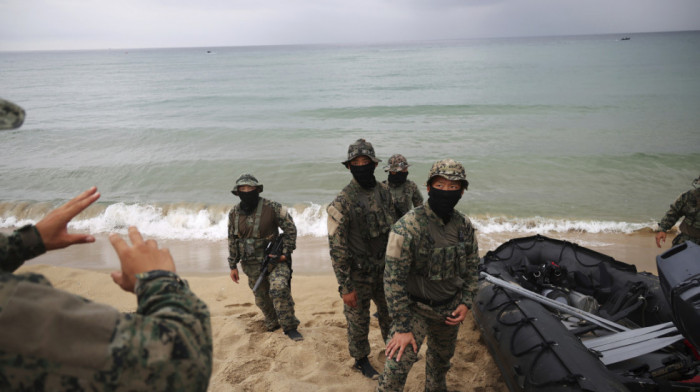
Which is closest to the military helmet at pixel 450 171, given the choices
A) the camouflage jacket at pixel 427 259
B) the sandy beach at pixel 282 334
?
the camouflage jacket at pixel 427 259

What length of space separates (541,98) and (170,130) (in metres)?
22.6

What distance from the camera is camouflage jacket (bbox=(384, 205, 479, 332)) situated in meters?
2.78

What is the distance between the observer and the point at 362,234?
3.74 meters

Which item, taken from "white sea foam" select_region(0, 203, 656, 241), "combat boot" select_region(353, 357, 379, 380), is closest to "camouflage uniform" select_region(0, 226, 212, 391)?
"combat boot" select_region(353, 357, 379, 380)

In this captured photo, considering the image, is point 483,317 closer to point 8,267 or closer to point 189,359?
point 189,359

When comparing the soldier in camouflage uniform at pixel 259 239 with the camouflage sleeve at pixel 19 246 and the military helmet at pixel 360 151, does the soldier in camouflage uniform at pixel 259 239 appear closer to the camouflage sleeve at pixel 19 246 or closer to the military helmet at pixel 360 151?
the military helmet at pixel 360 151

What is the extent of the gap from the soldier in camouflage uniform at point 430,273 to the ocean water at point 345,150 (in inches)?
241

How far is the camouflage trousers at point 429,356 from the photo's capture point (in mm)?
2779

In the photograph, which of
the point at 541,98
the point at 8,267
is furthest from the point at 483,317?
the point at 541,98

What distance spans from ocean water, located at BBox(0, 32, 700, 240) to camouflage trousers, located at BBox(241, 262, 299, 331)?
4.34 meters

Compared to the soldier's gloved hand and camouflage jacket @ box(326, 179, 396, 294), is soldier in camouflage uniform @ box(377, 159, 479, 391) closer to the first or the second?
camouflage jacket @ box(326, 179, 396, 294)

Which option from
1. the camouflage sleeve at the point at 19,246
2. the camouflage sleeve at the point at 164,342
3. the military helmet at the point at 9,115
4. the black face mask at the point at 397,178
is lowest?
the black face mask at the point at 397,178

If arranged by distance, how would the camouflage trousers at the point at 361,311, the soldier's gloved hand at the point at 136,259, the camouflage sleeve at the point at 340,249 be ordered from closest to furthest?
the soldier's gloved hand at the point at 136,259 < the camouflage sleeve at the point at 340,249 < the camouflage trousers at the point at 361,311

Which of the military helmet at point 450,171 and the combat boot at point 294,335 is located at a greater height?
the military helmet at point 450,171
